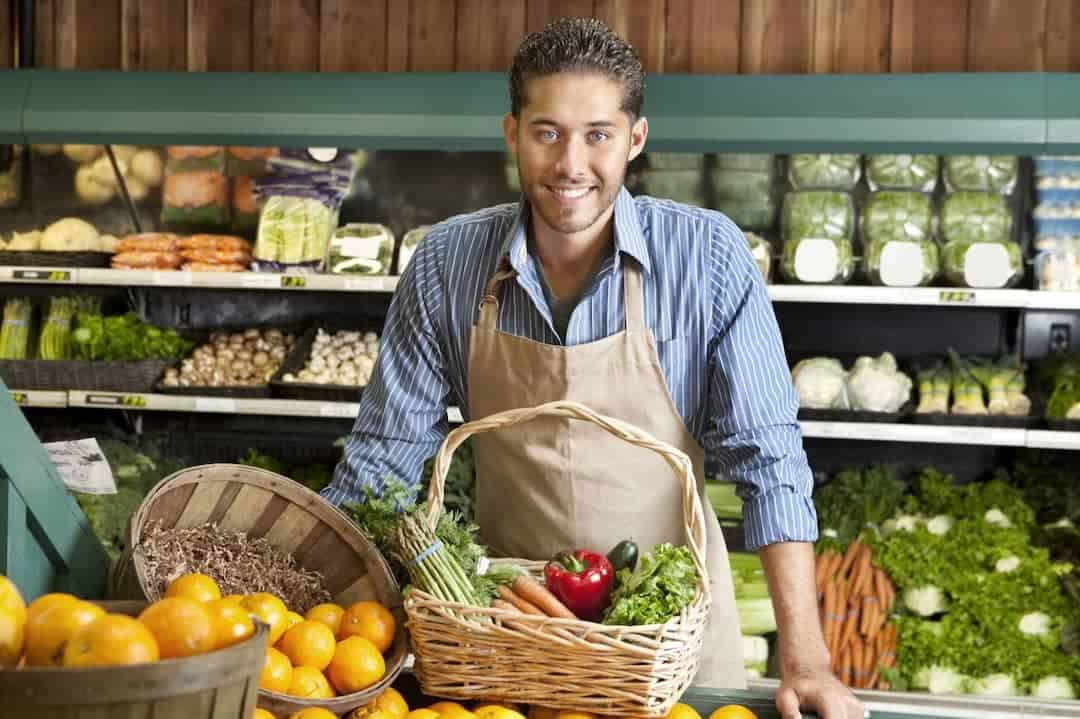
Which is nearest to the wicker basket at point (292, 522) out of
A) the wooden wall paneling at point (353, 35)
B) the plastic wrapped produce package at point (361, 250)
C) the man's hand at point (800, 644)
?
the man's hand at point (800, 644)

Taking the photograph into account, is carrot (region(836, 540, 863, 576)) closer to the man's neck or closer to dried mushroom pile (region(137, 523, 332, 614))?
the man's neck

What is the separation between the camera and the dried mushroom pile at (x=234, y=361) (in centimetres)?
469

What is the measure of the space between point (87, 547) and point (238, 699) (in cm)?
82

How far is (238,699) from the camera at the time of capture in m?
1.17

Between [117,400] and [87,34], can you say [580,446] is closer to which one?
[117,400]

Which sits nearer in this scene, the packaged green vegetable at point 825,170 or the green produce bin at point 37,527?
the green produce bin at point 37,527

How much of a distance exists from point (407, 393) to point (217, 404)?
2.41 m

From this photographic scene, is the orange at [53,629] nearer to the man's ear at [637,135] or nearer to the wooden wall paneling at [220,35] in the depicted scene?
the man's ear at [637,135]

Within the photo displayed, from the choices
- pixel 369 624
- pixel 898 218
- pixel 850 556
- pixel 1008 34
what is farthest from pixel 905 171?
Result: pixel 369 624

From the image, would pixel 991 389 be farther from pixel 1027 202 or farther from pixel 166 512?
pixel 166 512

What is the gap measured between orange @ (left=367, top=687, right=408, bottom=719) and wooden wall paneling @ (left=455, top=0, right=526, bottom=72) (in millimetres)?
3551

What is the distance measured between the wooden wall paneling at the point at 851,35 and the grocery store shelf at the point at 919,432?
1472 millimetres

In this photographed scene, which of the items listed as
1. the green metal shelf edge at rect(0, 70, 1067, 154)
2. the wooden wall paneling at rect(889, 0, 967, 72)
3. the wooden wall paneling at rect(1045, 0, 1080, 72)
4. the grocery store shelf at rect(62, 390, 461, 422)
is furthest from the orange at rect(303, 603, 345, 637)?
the wooden wall paneling at rect(1045, 0, 1080, 72)

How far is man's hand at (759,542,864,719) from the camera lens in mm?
1768
